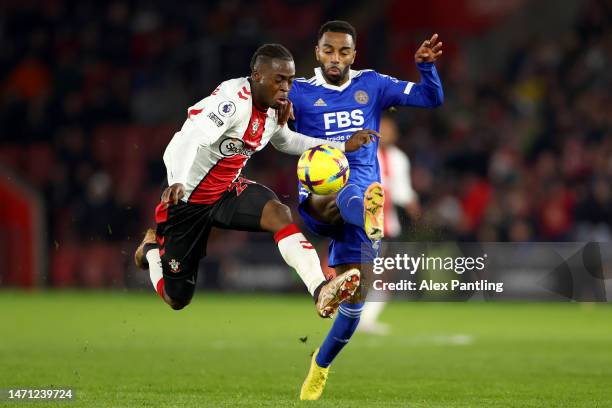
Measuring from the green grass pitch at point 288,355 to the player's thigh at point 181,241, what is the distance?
2.36ft

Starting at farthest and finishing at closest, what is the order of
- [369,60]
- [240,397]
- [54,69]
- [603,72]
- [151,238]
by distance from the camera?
[54,69]
[369,60]
[603,72]
[151,238]
[240,397]

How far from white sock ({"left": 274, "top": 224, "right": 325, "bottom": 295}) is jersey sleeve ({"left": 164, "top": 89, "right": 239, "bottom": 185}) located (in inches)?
28.9

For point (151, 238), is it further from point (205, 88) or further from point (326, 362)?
point (205, 88)

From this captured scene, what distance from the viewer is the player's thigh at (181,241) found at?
303 inches

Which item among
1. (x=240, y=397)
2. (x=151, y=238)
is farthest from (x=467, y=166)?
(x=240, y=397)

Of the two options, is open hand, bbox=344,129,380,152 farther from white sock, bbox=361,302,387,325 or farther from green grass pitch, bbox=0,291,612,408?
white sock, bbox=361,302,387,325

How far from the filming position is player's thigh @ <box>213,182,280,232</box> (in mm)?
7324

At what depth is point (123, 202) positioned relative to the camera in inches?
727

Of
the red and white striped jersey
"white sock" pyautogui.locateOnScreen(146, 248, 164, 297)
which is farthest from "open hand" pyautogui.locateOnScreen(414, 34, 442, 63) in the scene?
"white sock" pyautogui.locateOnScreen(146, 248, 164, 297)

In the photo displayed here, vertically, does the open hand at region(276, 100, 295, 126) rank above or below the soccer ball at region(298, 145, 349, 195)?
above

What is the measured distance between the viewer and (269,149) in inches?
765

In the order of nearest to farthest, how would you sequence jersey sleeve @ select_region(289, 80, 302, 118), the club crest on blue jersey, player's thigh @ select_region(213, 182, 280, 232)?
Result: the club crest on blue jersey, player's thigh @ select_region(213, 182, 280, 232), jersey sleeve @ select_region(289, 80, 302, 118)

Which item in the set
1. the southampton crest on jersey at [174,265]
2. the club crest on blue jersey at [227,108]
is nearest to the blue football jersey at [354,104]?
the club crest on blue jersey at [227,108]

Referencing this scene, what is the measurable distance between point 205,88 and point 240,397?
13.5 m
